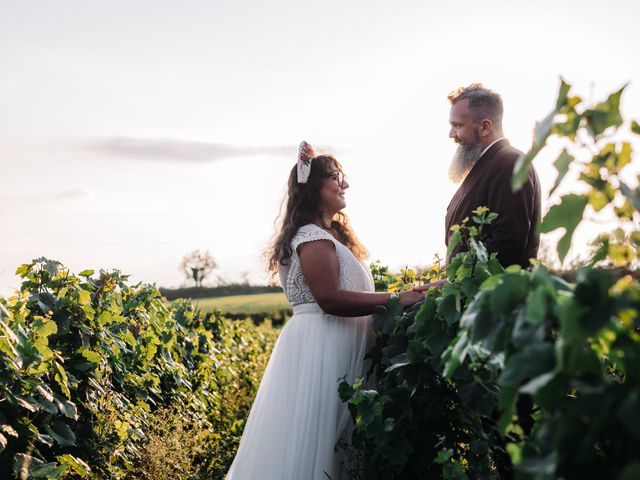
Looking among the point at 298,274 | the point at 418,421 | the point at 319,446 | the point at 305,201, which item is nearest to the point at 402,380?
the point at 418,421

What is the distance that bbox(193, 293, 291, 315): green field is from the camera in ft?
55.1

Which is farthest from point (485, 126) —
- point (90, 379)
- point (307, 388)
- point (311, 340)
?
point (90, 379)

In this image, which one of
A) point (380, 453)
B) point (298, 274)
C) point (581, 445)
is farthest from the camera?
point (298, 274)

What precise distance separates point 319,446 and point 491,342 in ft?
8.05

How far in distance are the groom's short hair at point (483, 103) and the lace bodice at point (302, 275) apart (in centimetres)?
118

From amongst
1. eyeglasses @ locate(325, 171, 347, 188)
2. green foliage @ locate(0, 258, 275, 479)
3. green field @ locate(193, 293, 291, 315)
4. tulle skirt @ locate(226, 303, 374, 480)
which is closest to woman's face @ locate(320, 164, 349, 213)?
eyeglasses @ locate(325, 171, 347, 188)

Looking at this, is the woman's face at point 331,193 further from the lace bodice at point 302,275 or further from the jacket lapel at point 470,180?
the jacket lapel at point 470,180

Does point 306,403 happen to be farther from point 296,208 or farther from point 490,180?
point 490,180

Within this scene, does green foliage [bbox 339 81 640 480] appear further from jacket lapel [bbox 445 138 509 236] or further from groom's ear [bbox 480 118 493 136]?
groom's ear [bbox 480 118 493 136]

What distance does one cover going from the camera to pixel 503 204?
3953 mm

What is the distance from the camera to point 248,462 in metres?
3.98

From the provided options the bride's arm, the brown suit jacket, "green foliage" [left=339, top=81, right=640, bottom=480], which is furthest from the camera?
the brown suit jacket

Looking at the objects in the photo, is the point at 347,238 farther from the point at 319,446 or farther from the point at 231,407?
the point at 231,407

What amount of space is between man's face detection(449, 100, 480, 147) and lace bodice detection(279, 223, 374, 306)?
103 centimetres
